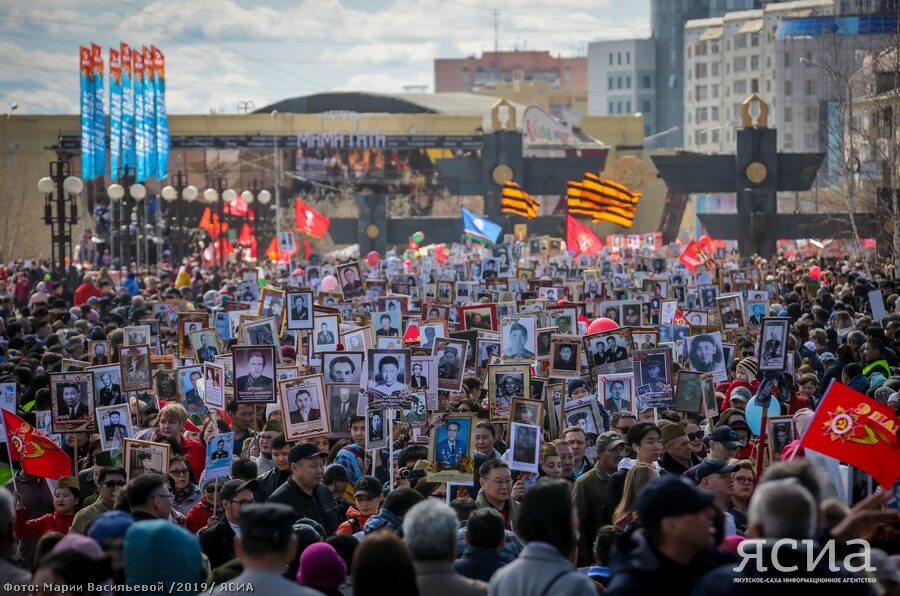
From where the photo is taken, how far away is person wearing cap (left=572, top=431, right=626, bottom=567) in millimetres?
9086

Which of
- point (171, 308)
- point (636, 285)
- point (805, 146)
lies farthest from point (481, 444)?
point (805, 146)

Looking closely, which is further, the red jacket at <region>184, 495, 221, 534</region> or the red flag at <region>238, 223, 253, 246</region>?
the red flag at <region>238, 223, 253, 246</region>

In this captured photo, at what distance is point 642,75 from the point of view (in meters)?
172

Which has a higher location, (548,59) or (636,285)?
(548,59)

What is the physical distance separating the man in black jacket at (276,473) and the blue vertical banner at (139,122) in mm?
37858

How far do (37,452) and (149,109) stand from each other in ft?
129

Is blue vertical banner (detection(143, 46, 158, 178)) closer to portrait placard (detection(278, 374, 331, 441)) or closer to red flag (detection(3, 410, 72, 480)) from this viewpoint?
portrait placard (detection(278, 374, 331, 441))

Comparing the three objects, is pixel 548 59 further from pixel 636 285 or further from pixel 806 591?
pixel 806 591

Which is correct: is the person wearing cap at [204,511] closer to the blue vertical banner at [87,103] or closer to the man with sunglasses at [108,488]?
the man with sunglasses at [108,488]

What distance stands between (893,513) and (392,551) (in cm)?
193

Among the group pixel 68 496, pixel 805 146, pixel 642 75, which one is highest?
pixel 642 75

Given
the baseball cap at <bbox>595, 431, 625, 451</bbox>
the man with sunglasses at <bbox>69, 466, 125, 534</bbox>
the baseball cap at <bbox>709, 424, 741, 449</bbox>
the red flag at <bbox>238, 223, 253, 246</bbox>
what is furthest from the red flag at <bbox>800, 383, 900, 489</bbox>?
the red flag at <bbox>238, 223, 253, 246</bbox>

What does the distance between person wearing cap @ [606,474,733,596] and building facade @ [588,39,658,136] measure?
544ft

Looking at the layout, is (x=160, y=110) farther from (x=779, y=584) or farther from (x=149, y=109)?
(x=779, y=584)
